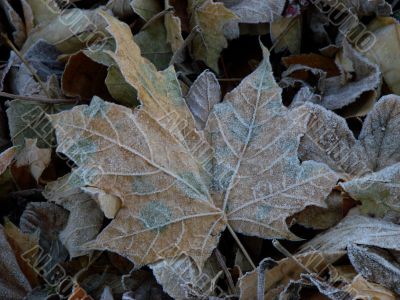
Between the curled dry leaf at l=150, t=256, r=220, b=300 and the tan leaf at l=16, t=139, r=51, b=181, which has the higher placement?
the tan leaf at l=16, t=139, r=51, b=181

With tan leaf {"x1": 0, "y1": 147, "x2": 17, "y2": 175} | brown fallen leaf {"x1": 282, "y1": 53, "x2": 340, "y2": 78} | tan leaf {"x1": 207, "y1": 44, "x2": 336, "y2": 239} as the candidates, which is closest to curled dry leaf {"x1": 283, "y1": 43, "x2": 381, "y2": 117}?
Answer: brown fallen leaf {"x1": 282, "y1": 53, "x2": 340, "y2": 78}

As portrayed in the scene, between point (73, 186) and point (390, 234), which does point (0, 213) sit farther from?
point (390, 234)

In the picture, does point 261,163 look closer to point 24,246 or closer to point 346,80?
point 346,80

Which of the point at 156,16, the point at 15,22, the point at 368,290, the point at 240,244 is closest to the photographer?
the point at 368,290

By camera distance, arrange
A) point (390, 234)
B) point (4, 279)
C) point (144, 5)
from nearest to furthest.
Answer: point (390, 234) → point (4, 279) → point (144, 5)

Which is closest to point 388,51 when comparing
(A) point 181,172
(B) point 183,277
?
(A) point 181,172

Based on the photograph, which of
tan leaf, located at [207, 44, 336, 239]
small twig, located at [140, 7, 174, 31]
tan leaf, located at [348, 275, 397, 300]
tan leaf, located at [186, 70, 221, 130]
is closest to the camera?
tan leaf, located at [348, 275, 397, 300]

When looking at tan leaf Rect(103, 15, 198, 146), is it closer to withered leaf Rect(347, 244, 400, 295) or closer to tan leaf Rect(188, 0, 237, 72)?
tan leaf Rect(188, 0, 237, 72)

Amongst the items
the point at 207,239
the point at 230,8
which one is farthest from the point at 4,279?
the point at 230,8
